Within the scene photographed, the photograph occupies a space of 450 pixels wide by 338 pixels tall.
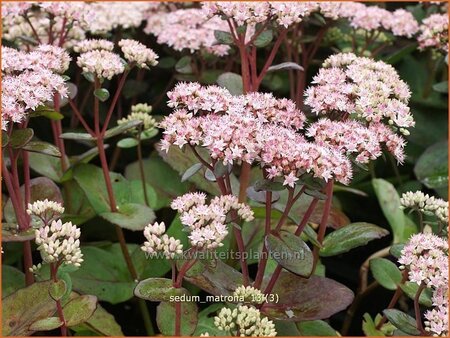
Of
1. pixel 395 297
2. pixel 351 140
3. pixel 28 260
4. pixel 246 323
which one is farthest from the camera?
pixel 28 260

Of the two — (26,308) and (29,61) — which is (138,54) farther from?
(26,308)

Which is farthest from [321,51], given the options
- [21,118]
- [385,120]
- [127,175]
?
[21,118]

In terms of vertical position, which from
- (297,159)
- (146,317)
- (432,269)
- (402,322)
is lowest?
(146,317)

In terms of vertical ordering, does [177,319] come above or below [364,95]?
below

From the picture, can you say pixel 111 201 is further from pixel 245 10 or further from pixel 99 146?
pixel 245 10

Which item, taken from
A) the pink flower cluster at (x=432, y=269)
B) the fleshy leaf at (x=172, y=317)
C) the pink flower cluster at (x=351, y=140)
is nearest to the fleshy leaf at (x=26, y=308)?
the fleshy leaf at (x=172, y=317)

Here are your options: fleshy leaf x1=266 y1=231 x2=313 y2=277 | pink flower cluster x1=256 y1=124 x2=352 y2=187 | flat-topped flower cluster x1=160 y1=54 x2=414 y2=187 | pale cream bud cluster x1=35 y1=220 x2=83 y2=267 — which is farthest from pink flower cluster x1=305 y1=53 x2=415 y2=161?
pale cream bud cluster x1=35 y1=220 x2=83 y2=267

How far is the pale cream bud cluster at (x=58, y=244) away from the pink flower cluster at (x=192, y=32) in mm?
1021

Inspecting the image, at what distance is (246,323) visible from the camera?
4.64 ft

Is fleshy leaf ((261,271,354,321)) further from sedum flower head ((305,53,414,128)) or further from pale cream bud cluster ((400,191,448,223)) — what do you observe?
sedum flower head ((305,53,414,128))

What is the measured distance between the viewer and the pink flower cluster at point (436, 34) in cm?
237

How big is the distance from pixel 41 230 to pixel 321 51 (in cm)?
191

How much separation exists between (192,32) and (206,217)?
1095 millimetres

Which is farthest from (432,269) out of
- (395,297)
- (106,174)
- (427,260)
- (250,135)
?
(106,174)
